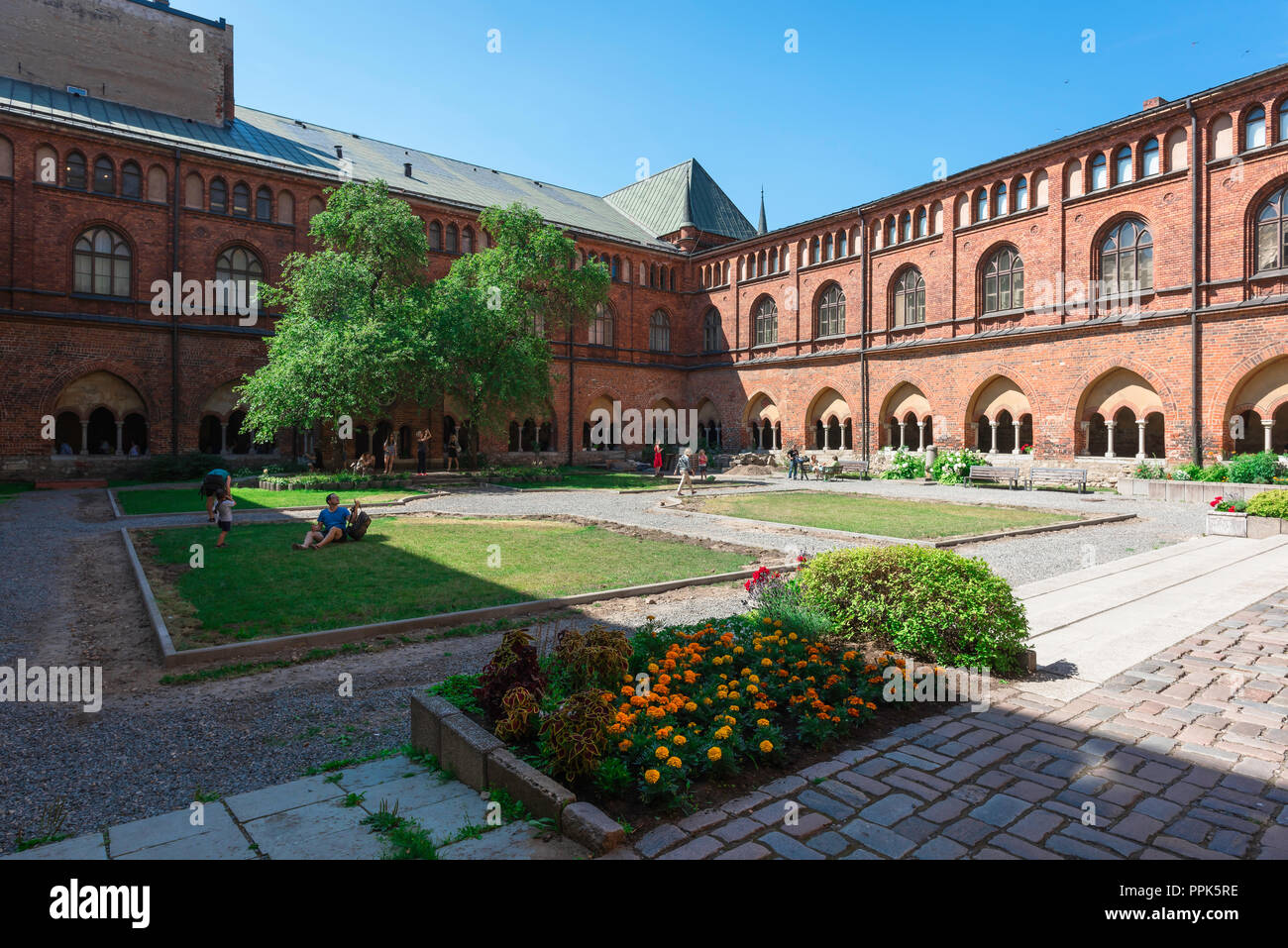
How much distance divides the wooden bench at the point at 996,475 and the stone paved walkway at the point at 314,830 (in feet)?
82.3

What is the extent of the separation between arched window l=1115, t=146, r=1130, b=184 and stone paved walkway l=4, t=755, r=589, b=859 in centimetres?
3098

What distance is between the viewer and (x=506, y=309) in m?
28.0

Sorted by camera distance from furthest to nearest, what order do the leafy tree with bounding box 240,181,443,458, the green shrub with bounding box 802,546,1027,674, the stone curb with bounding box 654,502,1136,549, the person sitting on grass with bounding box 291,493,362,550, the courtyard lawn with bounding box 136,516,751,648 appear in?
the leafy tree with bounding box 240,181,443,458 → the stone curb with bounding box 654,502,1136,549 → the person sitting on grass with bounding box 291,493,362,550 → the courtyard lawn with bounding box 136,516,751,648 → the green shrub with bounding box 802,546,1027,674

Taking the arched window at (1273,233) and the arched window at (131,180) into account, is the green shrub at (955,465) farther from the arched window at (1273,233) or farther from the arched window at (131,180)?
the arched window at (131,180)

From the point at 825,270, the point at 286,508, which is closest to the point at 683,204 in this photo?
the point at 825,270

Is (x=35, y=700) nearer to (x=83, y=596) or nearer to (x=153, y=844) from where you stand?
(x=153, y=844)

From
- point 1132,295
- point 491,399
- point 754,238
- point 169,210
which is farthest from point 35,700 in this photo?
point 754,238

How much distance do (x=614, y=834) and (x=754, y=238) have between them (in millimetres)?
40203

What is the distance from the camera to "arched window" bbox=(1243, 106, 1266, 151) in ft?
74.3

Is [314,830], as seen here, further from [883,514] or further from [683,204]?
[683,204]

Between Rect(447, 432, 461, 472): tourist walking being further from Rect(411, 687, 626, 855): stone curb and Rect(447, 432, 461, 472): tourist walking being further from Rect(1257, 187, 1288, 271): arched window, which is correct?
Rect(1257, 187, 1288, 271): arched window

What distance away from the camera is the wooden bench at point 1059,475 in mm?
23969

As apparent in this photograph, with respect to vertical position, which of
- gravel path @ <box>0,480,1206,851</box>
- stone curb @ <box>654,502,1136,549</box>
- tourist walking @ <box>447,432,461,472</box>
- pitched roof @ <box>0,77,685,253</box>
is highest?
pitched roof @ <box>0,77,685,253</box>

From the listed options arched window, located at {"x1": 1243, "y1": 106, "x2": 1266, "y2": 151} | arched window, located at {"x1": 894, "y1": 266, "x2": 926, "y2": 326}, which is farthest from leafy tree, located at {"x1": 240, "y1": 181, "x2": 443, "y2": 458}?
arched window, located at {"x1": 1243, "y1": 106, "x2": 1266, "y2": 151}
